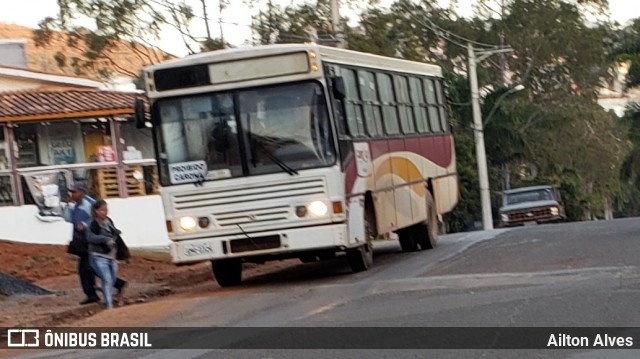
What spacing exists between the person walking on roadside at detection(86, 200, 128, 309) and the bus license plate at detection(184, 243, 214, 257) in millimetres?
976

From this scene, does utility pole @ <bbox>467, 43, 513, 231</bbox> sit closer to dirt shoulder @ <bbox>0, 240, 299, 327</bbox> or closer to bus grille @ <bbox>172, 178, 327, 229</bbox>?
dirt shoulder @ <bbox>0, 240, 299, 327</bbox>

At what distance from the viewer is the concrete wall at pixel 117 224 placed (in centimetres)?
2878

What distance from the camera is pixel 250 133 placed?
16.3 m

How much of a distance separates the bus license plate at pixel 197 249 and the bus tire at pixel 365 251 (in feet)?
7.03

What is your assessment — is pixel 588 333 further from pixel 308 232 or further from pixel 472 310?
pixel 308 232

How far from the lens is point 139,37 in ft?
137

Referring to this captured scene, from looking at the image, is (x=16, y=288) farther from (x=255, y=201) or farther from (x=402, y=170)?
(x=402, y=170)

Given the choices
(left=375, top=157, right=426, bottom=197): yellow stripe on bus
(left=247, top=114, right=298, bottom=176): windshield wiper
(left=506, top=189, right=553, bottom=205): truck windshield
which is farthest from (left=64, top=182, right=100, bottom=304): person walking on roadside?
(left=506, top=189, right=553, bottom=205): truck windshield

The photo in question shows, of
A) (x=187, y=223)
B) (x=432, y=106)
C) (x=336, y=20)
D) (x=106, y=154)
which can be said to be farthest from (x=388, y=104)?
(x=336, y=20)

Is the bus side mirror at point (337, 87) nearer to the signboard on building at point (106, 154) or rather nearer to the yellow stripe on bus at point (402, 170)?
the yellow stripe on bus at point (402, 170)

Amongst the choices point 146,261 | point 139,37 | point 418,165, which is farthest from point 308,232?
point 139,37

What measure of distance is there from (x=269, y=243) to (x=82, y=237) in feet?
7.98

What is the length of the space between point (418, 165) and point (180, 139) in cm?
615

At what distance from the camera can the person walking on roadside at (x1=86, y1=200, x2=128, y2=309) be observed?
52.2ft
